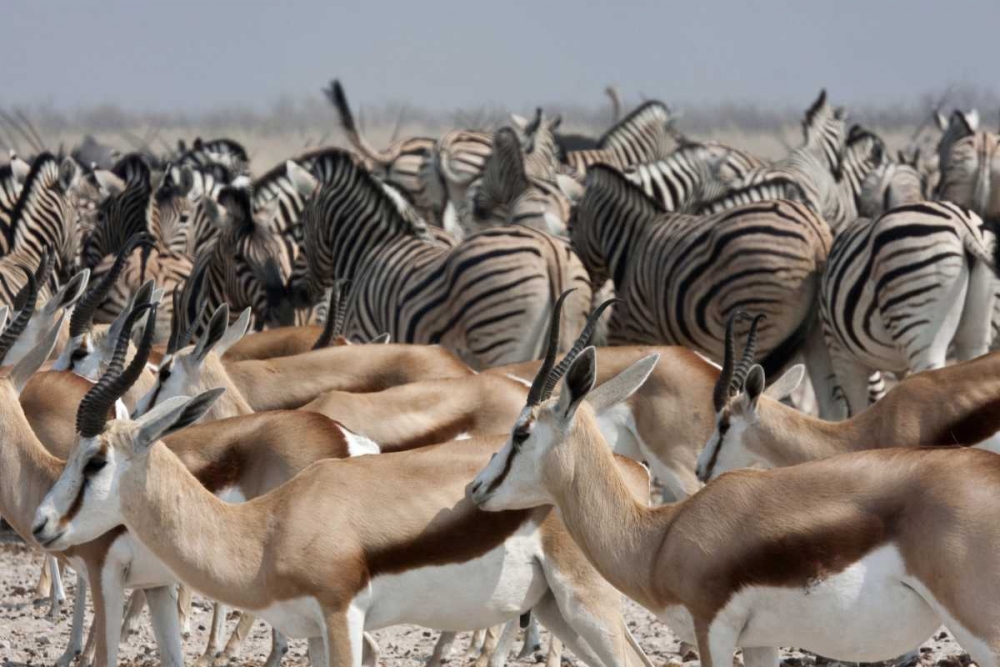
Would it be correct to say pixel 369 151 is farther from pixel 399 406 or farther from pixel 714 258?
pixel 399 406

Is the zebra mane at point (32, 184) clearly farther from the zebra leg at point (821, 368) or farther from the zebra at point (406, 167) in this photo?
the zebra leg at point (821, 368)

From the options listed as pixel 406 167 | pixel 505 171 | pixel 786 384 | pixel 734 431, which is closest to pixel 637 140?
pixel 406 167

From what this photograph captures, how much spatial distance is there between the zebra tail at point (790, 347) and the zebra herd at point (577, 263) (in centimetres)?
2

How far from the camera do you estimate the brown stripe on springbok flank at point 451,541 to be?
238 inches

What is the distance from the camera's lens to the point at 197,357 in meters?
8.41

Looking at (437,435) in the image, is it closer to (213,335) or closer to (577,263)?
(213,335)

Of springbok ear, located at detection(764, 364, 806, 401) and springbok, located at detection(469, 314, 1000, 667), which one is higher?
springbok, located at detection(469, 314, 1000, 667)

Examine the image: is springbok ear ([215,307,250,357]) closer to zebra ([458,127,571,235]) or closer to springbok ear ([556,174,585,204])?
springbok ear ([556,174,585,204])

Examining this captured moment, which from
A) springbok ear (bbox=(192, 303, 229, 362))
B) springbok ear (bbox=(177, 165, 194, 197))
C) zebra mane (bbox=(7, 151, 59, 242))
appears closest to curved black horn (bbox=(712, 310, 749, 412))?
springbok ear (bbox=(192, 303, 229, 362))

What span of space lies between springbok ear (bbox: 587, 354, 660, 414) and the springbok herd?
13 millimetres

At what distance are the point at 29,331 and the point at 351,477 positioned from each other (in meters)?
4.15

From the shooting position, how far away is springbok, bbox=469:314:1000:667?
5.24m

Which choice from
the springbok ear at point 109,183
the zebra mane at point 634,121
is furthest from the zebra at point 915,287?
the zebra mane at point 634,121

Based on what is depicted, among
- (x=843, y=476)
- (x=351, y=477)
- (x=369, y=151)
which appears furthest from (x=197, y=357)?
(x=369, y=151)
